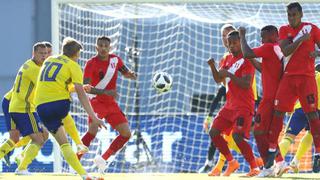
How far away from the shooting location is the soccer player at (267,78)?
1177 cm

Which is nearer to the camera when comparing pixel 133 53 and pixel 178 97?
pixel 133 53

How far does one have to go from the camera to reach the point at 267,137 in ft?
39.0

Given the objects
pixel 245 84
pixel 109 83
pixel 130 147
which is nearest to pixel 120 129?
pixel 109 83

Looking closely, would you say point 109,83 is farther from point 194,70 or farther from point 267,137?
point 194,70

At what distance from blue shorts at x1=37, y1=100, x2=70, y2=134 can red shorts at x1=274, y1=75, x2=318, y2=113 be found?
2.58 meters

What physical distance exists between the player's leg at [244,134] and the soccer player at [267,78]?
0.64 meters

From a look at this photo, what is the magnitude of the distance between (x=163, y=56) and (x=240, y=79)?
331 inches

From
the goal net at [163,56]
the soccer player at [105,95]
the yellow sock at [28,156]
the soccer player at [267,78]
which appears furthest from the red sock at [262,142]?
the goal net at [163,56]

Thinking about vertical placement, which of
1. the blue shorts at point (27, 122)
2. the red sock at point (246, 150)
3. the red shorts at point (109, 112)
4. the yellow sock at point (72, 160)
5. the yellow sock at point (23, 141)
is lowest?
the yellow sock at point (23, 141)

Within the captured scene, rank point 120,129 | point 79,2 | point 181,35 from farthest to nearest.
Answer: point 181,35
point 79,2
point 120,129

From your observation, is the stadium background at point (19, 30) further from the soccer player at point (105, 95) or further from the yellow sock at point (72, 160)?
the yellow sock at point (72, 160)

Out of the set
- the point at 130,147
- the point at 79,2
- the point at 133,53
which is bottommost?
the point at 130,147

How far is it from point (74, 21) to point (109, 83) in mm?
5124

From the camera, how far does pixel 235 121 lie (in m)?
12.8
